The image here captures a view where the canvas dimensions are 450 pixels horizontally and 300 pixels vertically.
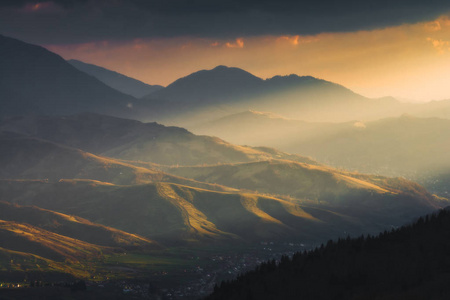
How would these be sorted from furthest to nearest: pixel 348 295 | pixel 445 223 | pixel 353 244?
pixel 353 244
pixel 445 223
pixel 348 295

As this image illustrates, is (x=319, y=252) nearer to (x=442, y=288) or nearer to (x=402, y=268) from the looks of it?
(x=402, y=268)

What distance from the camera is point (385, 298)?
192ft

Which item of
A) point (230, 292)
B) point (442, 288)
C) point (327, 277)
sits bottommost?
point (230, 292)

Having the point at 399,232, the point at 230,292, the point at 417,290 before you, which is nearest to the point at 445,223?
the point at 399,232

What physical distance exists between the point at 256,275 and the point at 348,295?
857 inches

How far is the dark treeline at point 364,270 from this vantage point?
6819 cm

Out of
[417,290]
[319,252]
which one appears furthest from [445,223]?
[417,290]

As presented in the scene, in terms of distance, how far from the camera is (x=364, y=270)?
7644 centimetres

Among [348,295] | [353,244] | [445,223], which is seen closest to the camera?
[348,295]

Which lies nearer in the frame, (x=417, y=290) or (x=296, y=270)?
(x=417, y=290)

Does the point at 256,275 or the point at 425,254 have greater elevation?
the point at 425,254

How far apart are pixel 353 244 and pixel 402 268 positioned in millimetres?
15956

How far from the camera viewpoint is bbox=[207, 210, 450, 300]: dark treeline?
68.2m

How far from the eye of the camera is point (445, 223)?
83750 mm
